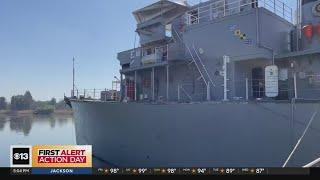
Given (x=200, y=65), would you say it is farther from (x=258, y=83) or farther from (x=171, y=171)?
(x=171, y=171)

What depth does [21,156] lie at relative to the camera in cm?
469

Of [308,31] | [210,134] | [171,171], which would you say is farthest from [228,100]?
[171,171]

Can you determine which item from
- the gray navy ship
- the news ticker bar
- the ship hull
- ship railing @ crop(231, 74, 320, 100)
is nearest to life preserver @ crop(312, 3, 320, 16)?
the gray navy ship

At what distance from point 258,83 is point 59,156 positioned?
760 cm

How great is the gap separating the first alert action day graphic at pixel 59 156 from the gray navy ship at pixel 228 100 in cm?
527

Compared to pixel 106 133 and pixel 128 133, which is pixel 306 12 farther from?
pixel 106 133

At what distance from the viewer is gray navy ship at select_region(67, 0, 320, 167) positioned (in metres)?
8.80

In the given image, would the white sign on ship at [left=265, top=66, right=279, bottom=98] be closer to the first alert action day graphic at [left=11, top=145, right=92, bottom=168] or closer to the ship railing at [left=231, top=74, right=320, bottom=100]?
the ship railing at [left=231, top=74, right=320, bottom=100]

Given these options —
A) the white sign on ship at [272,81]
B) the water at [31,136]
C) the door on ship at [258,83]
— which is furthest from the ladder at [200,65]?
the water at [31,136]

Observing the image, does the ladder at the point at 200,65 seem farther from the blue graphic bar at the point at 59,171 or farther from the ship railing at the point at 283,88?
the blue graphic bar at the point at 59,171

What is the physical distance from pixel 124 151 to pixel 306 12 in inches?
288

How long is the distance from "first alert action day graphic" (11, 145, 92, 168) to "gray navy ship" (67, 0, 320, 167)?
17.3ft

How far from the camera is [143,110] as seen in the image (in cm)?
1130

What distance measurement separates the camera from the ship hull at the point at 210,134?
8.62m
